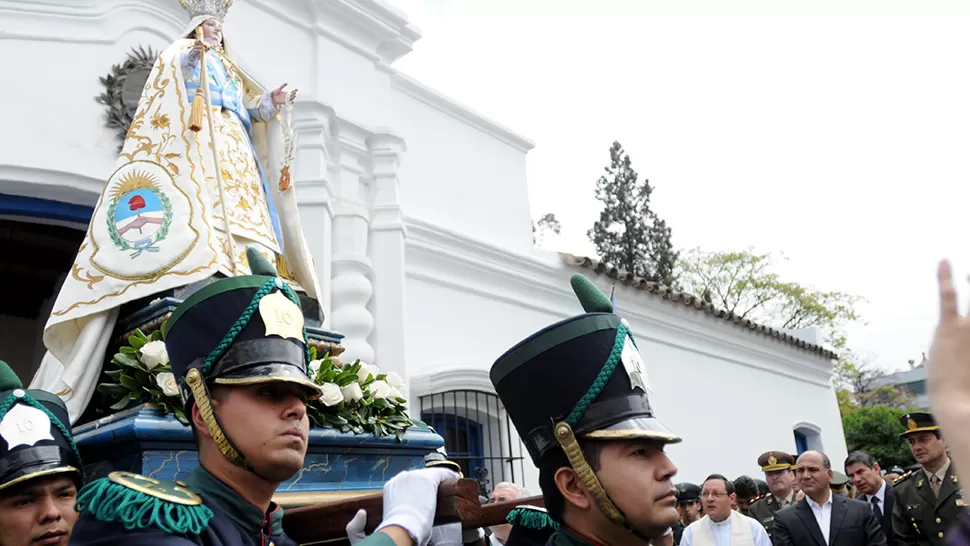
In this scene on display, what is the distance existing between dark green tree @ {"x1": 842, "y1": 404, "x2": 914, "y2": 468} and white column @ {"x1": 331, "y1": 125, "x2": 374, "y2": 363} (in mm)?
16096

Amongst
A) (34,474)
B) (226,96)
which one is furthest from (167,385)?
(226,96)

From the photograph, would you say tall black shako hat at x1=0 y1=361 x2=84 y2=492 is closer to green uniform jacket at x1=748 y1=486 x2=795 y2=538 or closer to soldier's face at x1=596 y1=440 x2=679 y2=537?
soldier's face at x1=596 y1=440 x2=679 y2=537

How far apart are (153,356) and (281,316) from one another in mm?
1132

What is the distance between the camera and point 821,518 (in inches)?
225

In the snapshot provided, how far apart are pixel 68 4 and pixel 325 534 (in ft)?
17.0

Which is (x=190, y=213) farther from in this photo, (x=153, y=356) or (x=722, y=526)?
(x=722, y=526)

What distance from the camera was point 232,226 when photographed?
12.8ft

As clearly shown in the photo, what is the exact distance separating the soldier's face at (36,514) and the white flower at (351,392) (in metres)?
1.12

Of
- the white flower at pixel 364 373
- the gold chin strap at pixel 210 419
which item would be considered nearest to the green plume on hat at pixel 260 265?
the gold chin strap at pixel 210 419

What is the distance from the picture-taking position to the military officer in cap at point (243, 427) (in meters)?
1.90

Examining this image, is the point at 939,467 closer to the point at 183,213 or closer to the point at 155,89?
the point at 183,213

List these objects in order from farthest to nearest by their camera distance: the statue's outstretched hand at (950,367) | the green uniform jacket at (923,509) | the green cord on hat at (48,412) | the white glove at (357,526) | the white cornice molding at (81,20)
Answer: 1. the white cornice molding at (81,20)
2. the green uniform jacket at (923,509)
3. the green cord on hat at (48,412)
4. the white glove at (357,526)
5. the statue's outstretched hand at (950,367)

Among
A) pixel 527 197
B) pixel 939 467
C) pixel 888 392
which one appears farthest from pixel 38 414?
pixel 888 392

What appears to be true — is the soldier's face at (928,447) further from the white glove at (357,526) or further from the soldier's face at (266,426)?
the soldier's face at (266,426)
